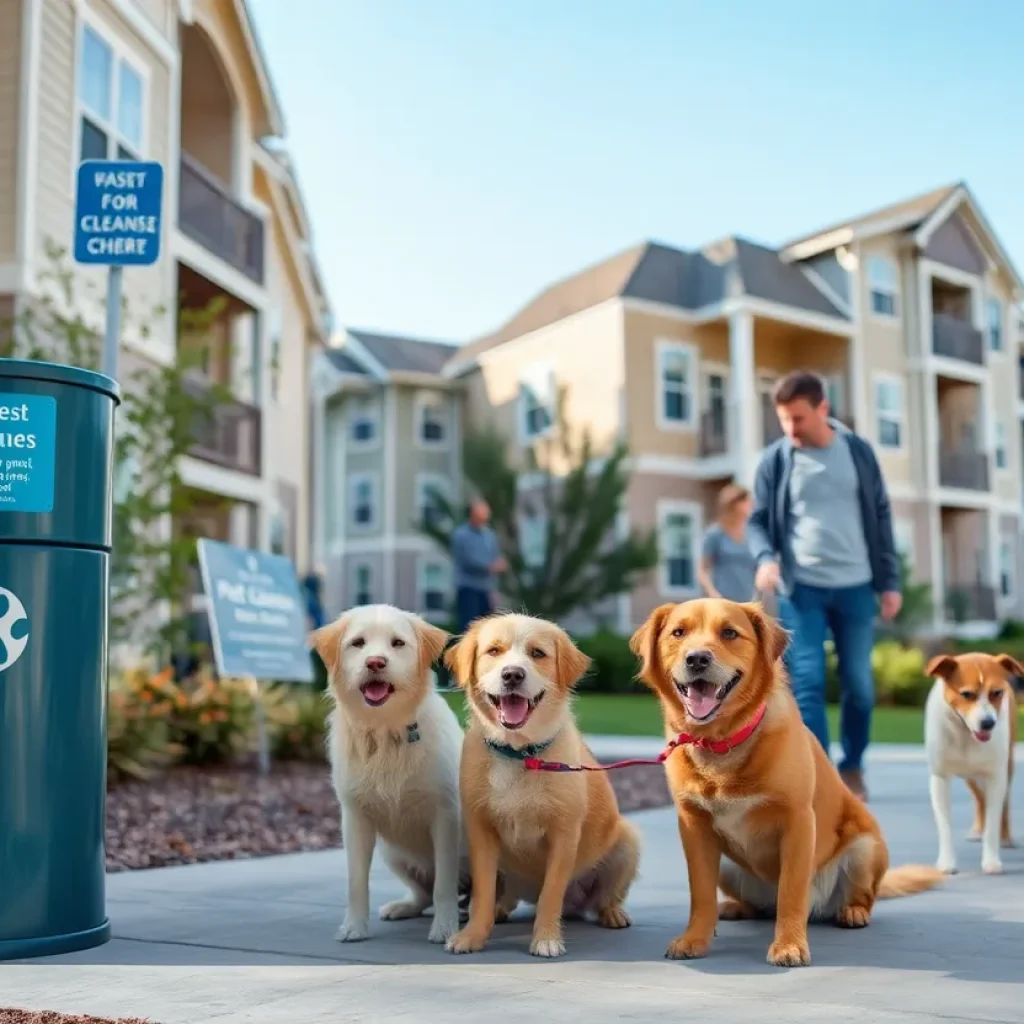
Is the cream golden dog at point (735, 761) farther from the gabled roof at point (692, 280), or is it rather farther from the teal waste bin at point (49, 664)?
the gabled roof at point (692, 280)

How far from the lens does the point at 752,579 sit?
368 inches

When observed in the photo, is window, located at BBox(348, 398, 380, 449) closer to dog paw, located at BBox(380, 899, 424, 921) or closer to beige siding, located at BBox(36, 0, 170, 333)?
beige siding, located at BBox(36, 0, 170, 333)

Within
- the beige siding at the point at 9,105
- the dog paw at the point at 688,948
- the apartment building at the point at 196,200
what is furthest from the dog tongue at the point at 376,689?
the beige siding at the point at 9,105

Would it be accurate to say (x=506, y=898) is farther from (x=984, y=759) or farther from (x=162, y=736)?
(x=162, y=736)

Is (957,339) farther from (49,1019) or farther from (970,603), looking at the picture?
(49,1019)

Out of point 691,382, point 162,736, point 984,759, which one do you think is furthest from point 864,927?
point 691,382

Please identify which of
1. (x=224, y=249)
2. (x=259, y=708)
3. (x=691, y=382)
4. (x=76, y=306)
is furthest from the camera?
(x=691, y=382)

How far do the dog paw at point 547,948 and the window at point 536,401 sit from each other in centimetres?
2652

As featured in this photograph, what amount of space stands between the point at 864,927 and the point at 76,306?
11.0 metres

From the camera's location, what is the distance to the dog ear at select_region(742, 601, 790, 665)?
13.1ft

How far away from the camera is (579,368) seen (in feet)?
98.8

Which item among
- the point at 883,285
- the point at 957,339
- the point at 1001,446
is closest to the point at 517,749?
the point at 883,285

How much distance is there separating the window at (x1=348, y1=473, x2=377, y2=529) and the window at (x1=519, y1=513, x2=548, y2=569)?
22.8ft

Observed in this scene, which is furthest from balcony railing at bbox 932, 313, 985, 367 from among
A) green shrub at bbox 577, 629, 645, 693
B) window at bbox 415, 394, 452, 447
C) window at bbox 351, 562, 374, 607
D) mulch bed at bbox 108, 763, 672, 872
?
mulch bed at bbox 108, 763, 672, 872
